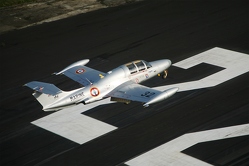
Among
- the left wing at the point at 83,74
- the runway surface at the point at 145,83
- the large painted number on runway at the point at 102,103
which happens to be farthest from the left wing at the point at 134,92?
the left wing at the point at 83,74

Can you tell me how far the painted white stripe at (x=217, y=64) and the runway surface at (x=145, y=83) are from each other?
164 mm

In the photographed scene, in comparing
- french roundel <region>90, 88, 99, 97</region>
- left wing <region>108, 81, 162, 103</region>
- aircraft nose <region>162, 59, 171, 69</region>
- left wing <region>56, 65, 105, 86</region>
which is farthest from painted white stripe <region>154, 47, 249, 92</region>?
french roundel <region>90, 88, 99, 97</region>

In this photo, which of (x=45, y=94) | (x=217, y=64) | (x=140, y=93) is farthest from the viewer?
(x=217, y=64)

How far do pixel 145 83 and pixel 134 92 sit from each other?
4576 mm

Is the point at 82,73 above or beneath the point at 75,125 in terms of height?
above

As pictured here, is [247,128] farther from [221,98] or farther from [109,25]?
[109,25]

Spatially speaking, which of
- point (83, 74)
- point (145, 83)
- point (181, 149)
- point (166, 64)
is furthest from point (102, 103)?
point (181, 149)

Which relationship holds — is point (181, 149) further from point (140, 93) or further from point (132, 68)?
point (132, 68)

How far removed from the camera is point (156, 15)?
56.2m

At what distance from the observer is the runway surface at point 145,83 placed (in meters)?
33.8

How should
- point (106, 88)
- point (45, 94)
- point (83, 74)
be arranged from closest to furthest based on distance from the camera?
point (45, 94)
point (106, 88)
point (83, 74)

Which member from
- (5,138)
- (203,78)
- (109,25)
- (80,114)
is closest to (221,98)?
(203,78)

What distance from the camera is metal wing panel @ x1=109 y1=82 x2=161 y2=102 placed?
36906 millimetres

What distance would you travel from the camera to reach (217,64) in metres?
44.8
